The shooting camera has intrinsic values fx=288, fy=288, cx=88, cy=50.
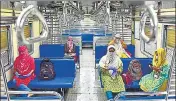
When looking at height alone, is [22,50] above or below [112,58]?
above

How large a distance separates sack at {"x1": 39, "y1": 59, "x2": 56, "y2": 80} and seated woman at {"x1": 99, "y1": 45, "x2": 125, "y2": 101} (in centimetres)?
113

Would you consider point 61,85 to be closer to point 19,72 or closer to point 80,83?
point 19,72

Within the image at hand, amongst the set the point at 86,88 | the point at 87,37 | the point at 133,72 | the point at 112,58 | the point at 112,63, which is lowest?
the point at 86,88

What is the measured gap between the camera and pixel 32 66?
19.9 ft

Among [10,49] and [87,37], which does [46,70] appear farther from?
[87,37]

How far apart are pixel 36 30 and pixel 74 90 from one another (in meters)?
2.26

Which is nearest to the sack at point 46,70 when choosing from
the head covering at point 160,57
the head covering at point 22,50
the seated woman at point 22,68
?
the seated woman at point 22,68

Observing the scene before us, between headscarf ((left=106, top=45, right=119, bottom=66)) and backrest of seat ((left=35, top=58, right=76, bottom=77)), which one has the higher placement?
headscarf ((left=106, top=45, right=119, bottom=66))

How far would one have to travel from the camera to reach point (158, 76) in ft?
16.9

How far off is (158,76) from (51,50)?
188 inches

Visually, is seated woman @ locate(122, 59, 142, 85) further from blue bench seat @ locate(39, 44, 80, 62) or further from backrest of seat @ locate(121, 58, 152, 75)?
blue bench seat @ locate(39, 44, 80, 62)

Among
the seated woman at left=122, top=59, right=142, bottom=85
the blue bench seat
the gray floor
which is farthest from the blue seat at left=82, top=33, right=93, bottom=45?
the seated woman at left=122, top=59, right=142, bottom=85

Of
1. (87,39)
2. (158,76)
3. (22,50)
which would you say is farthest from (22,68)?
(87,39)

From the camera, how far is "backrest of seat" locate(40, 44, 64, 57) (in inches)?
360
